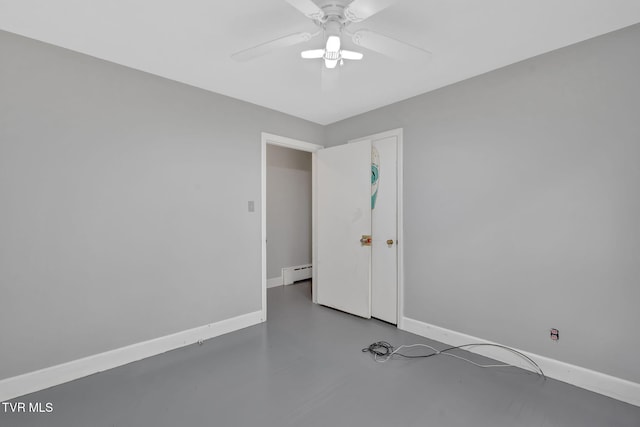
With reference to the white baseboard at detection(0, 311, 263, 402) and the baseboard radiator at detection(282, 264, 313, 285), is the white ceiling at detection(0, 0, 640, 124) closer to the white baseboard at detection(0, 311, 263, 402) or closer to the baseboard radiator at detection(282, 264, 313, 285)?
the white baseboard at detection(0, 311, 263, 402)

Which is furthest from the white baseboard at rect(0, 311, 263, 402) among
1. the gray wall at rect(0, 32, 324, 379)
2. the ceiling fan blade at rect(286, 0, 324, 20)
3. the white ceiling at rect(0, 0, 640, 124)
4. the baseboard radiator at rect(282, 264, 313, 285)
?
the ceiling fan blade at rect(286, 0, 324, 20)

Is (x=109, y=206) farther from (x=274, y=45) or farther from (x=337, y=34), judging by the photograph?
(x=337, y=34)

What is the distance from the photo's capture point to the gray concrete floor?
5.51ft

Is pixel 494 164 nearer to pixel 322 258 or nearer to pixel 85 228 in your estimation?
pixel 322 258

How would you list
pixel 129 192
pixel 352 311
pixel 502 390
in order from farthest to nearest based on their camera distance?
pixel 352 311, pixel 129 192, pixel 502 390

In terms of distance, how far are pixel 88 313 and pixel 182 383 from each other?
91cm

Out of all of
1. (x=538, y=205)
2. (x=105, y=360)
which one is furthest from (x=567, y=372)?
(x=105, y=360)

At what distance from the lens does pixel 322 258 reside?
3.76 metres

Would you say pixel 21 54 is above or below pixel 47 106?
above

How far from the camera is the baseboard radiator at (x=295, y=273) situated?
483 centimetres

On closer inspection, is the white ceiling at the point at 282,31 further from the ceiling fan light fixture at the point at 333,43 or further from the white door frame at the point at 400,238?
the white door frame at the point at 400,238

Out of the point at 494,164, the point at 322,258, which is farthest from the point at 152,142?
the point at 494,164

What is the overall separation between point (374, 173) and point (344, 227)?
0.76 metres

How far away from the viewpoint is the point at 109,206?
2.24 metres
